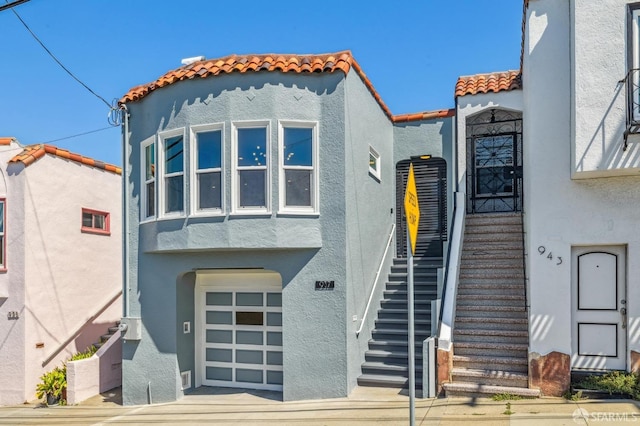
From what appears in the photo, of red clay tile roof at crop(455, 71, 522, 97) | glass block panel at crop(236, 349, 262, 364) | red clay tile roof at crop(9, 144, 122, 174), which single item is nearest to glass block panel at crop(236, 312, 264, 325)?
glass block panel at crop(236, 349, 262, 364)

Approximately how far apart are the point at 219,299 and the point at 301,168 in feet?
11.9

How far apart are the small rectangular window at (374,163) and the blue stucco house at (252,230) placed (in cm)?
9

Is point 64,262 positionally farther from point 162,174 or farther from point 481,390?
point 481,390

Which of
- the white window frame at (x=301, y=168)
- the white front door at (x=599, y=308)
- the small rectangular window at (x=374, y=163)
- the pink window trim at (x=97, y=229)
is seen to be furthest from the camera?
the pink window trim at (x=97, y=229)

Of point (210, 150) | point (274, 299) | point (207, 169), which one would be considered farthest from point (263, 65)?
point (274, 299)

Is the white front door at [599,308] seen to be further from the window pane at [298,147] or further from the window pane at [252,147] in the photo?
the window pane at [252,147]

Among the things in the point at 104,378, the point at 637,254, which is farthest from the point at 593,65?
the point at 104,378

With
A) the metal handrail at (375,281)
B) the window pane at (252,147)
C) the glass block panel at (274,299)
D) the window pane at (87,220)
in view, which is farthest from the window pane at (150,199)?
the metal handrail at (375,281)

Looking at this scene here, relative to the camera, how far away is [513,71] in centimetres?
1184

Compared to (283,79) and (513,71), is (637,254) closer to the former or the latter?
(513,71)

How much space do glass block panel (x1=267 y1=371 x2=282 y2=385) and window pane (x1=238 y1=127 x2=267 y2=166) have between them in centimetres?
431

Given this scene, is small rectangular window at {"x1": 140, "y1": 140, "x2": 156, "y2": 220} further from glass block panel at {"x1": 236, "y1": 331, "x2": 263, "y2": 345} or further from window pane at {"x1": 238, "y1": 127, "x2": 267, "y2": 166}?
glass block panel at {"x1": 236, "y1": 331, "x2": 263, "y2": 345}

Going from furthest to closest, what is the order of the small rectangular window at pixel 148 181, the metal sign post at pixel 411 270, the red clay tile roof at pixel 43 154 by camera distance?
the red clay tile roof at pixel 43 154 < the small rectangular window at pixel 148 181 < the metal sign post at pixel 411 270

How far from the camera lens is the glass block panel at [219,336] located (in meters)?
10.6
